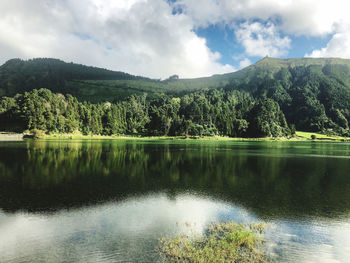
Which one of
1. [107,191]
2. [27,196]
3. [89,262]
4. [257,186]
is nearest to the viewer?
[89,262]

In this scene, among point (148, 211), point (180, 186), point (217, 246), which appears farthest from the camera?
point (180, 186)

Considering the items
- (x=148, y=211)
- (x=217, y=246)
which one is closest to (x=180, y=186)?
(x=148, y=211)

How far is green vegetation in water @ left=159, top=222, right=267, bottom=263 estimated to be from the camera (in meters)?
12.5

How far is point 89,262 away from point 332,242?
1378cm

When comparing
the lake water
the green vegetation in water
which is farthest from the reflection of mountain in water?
the green vegetation in water

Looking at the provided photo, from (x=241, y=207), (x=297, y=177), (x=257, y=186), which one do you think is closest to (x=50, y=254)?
(x=241, y=207)

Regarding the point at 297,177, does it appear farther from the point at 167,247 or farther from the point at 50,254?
the point at 50,254

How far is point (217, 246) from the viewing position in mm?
13594

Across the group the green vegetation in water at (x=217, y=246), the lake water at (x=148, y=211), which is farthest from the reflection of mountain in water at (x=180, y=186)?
the green vegetation in water at (x=217, y=246)

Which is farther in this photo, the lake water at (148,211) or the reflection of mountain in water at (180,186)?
the reflection of mountain in water at (180,186)

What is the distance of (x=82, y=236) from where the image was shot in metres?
15.0

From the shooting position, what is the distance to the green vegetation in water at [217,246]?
41.0 ft

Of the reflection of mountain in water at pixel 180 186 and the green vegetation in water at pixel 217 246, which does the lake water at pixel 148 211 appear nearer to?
the reflection of mountain in water at pixel 180 186

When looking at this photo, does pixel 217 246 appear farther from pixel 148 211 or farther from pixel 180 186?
pixel 180 186
